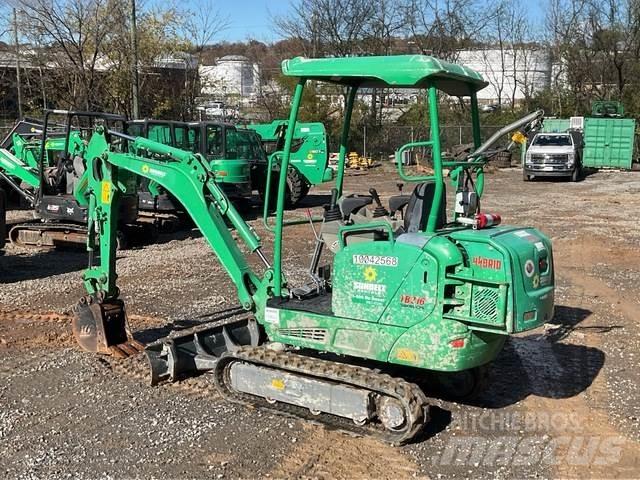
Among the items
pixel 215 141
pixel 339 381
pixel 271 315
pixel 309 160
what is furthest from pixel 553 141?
pixel 339 381

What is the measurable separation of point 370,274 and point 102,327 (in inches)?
118

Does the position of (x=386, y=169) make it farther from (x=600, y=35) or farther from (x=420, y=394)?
(x=420, y=394)

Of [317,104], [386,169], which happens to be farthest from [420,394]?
[317,104]

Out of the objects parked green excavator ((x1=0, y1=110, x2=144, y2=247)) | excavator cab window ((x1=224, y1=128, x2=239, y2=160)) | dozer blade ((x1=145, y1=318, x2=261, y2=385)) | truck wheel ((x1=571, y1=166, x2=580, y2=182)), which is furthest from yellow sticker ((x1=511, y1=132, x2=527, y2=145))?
truck wheel ((x1=571, y1=166, x2=580, y2=182))

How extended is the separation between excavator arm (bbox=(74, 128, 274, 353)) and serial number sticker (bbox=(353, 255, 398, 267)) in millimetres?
978

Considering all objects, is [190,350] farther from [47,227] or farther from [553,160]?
[553,160]

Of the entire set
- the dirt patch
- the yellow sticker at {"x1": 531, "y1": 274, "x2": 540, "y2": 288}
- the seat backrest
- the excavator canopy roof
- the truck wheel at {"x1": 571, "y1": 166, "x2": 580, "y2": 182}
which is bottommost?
the dirt patch

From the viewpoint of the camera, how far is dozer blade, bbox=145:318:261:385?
5953 mm

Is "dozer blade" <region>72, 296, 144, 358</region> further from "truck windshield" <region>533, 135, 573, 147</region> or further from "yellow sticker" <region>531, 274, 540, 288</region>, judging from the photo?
"truck windshield" <region>533, 135, 573, 147</region>

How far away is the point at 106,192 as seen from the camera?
646 centimetres

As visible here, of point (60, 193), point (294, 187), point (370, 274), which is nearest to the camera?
point (370, 274)

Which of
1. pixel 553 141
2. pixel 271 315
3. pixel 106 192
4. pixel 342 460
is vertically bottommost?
pixel 342 460

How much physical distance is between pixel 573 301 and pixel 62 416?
6.28 meters

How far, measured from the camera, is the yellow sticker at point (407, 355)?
4762mm
